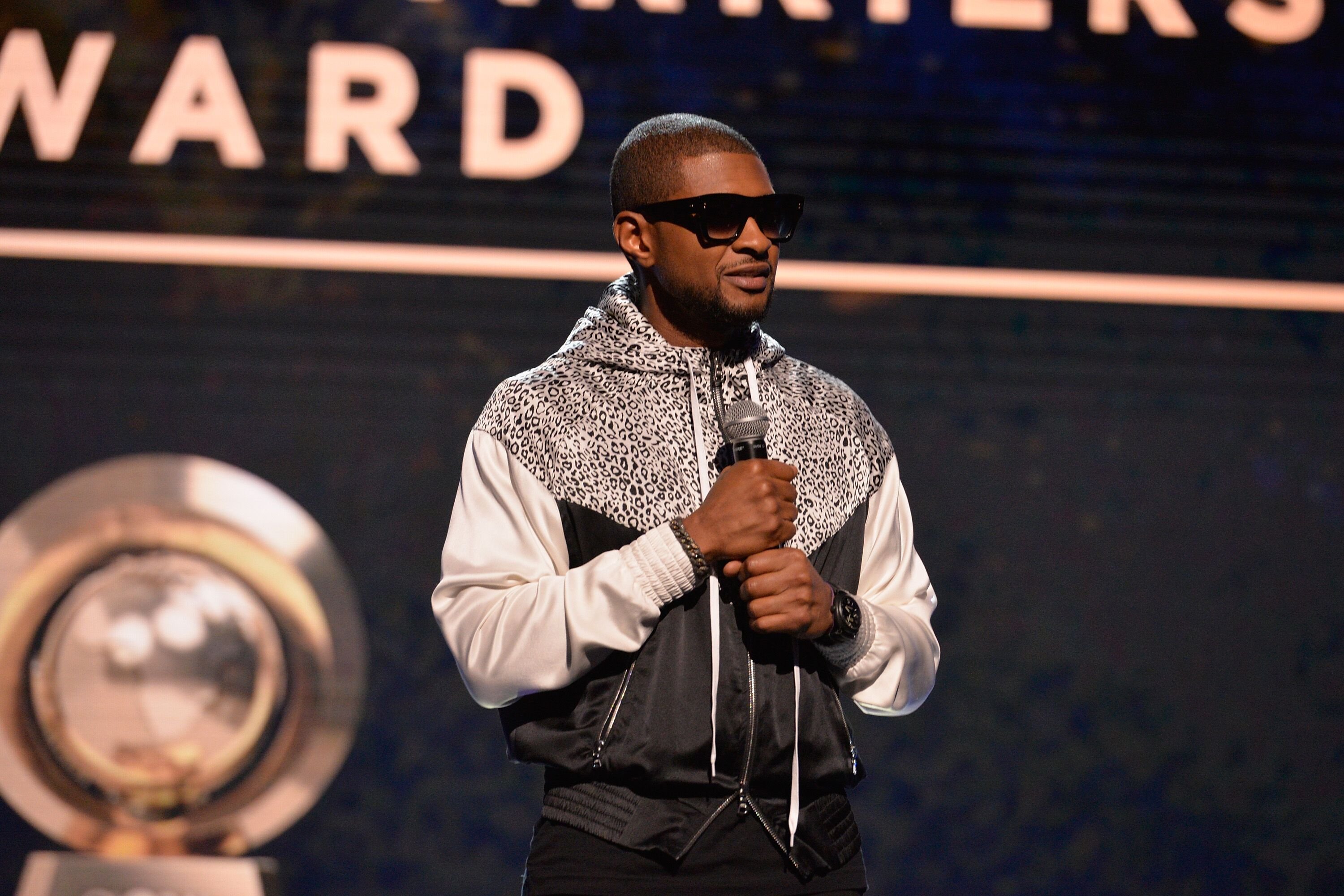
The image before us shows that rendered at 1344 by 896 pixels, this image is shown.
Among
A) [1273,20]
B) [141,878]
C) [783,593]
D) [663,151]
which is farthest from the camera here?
[1273,20]

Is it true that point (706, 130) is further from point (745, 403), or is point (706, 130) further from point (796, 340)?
point (796, 340)

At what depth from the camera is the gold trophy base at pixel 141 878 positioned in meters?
2.75

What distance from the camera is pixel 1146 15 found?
3.33 m

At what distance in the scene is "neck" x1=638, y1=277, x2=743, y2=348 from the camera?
5.68 ft

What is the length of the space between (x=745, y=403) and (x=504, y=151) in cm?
179

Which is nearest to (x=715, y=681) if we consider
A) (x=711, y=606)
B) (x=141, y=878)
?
(x=711, y=606)

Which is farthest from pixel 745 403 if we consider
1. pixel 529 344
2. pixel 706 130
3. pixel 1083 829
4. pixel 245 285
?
pixel 1083 829

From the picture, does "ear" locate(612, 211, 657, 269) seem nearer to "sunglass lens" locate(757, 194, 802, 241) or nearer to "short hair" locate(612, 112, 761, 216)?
"short hair" locate(612, 112, 761, 216)

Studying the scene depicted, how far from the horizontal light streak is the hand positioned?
70.4 inches

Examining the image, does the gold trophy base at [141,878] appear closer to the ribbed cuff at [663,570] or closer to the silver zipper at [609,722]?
the silver zipper at [609,722]

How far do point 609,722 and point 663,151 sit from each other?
2.16ft

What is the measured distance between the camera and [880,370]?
3.24m

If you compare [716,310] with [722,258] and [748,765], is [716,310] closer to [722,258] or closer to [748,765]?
[722,258]

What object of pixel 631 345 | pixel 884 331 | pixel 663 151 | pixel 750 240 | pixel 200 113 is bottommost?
pixel 631 345
